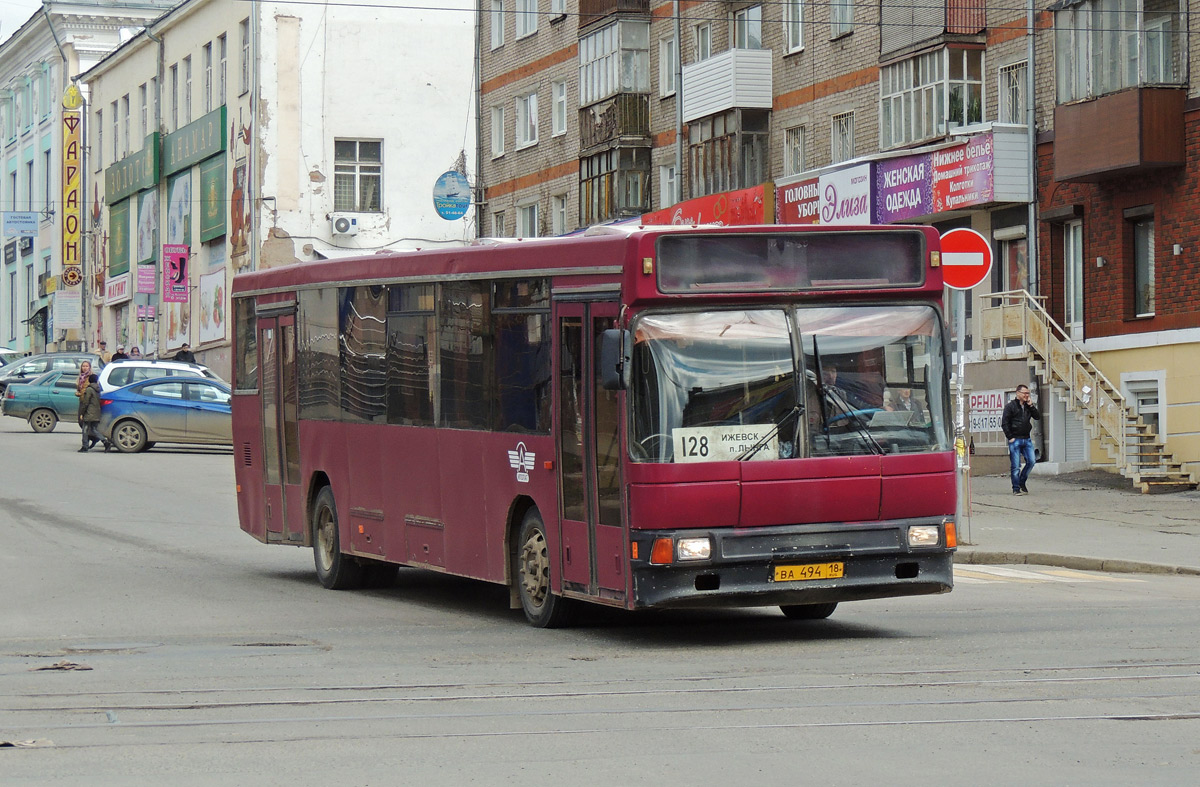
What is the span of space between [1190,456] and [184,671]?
21.0 meters

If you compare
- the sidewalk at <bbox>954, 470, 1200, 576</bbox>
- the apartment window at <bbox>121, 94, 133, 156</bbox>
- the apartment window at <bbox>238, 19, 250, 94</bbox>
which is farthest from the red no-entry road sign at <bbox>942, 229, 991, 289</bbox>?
the apartment window at <bbox>121, 94, 133, 156</bbox>

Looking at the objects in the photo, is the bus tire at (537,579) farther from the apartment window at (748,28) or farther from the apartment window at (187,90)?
the apartment window at (187,90)

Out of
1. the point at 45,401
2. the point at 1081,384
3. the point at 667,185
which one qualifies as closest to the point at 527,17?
the point at 667,185

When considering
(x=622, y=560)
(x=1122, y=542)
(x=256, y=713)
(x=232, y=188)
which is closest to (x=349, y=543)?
(x=622, y=560)

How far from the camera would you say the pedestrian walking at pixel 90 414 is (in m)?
35.2

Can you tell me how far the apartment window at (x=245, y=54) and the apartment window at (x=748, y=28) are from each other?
18032 mm

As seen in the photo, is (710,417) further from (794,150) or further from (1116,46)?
(794,150)

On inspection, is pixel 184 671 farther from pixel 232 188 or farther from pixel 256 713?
pixel 232 188

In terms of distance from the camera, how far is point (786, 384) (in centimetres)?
1138

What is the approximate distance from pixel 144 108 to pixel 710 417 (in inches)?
2260

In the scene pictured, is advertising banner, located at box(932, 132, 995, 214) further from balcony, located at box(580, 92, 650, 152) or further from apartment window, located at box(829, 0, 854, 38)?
balcony, located at box(580, 92, 650, 152)

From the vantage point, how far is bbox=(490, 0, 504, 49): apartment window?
53.7 meters

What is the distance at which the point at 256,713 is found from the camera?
9000 mm

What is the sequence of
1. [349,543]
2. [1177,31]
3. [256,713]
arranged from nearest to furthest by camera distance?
[256,713]
[349,543]
[1177,31]
